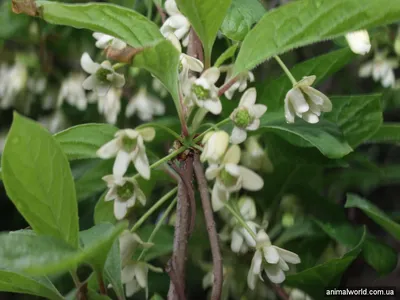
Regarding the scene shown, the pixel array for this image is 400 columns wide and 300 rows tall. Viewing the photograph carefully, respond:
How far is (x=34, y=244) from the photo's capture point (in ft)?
1.87

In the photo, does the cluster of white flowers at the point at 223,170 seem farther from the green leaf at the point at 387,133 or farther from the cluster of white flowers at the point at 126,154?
the green leaf at the point at 387,133

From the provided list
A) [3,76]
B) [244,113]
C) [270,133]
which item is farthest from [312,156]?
[3,76]

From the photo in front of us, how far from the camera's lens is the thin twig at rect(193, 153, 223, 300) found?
2.28 ft

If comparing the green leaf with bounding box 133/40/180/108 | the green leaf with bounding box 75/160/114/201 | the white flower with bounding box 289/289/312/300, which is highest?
the green leaf with bounding box 133/40/180/108

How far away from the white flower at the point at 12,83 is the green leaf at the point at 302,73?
786 millimetres

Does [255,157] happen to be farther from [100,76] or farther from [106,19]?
[106,19]

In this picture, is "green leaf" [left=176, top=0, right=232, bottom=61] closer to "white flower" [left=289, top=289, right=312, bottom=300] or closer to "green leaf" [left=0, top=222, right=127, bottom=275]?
"green leaf" [left=0, top=222, right=127, bottom=275]

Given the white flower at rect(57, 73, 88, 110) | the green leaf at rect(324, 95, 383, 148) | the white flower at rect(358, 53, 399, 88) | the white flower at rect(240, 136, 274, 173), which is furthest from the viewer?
the white flower at rect(57, 73, 88, 110)

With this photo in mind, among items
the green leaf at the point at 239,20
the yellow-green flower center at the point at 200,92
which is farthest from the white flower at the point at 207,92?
the green leaf at the point at 239,20

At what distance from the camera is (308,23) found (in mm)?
662

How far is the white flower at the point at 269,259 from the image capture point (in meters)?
0.75

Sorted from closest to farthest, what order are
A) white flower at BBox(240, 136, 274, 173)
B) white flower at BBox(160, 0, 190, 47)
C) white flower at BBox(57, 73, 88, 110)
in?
white flower at BBox(160, 0, 190, 47)
white flower at BBox(240, 136, 274, 173)
white flower at BBox(57, 73, 88, 110)

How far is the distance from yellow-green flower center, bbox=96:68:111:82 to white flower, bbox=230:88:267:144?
0.71ft

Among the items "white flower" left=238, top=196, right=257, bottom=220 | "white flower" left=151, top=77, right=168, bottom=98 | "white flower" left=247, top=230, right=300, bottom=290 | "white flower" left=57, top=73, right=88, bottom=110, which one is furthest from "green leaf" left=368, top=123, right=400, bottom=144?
"white flower" left=57, top=73, right=88, bottom=110
